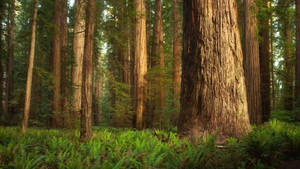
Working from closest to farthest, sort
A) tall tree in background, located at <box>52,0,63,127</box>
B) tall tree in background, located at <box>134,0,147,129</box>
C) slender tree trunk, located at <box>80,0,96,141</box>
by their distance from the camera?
slender tree trunk, located at <box>80,0,96,141</box> < tall tree in background, located at <box>134,0,147,129</box> < tall tree in background, located at <box>52,0,63,127</box>

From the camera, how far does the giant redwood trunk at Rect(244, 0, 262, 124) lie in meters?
7.10

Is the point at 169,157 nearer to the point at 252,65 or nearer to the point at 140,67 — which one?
the point at 252,65

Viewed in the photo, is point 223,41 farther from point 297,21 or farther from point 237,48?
point 297,21

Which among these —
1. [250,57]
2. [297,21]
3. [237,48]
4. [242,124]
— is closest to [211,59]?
[237,48]

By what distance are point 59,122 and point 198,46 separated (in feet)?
31.3

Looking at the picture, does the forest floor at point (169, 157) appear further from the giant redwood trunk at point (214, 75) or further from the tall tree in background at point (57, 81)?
the tall tree in background at point (57, 81)

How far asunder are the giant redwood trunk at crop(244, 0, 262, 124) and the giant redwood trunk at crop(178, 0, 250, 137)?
10.9 feet

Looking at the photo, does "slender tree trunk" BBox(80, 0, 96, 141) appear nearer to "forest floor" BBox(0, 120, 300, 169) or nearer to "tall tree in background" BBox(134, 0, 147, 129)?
"forest floor" BBox(0, 120, 300, 169)

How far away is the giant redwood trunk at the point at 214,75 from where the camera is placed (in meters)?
4.04

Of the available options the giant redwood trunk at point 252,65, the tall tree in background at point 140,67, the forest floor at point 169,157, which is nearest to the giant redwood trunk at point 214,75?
the forest floor at point 169,157

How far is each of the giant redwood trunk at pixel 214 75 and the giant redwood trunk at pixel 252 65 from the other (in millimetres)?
3329

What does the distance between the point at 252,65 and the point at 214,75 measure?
13.3 ft

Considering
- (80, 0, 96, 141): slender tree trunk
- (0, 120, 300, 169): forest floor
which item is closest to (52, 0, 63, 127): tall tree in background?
(80, 0, 96, 141): slender tree trunk

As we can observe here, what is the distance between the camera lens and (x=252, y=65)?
23.8ft
